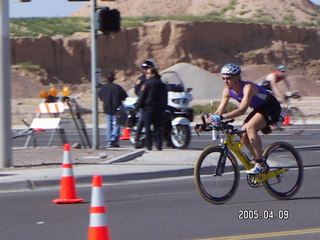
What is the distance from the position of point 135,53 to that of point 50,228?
195 feet

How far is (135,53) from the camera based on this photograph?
69500 mm

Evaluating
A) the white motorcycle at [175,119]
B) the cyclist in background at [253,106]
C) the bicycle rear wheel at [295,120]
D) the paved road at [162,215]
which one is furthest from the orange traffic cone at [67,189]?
the bicycle rear wheel at [295,120]

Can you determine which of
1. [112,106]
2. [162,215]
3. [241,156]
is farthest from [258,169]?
[112,106]

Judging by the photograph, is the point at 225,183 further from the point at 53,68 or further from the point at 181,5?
the point at 181,5

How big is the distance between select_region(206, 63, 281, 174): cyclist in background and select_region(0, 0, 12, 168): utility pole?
18.5 ft

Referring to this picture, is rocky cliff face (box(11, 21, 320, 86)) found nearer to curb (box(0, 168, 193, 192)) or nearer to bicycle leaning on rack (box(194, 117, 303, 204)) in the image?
curb (box(0, 168, 193, 192))

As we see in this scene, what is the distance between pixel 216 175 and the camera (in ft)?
38.3

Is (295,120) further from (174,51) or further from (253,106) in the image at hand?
(174,51)

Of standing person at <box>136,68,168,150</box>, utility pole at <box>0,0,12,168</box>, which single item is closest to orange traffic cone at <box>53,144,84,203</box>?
utility pole at <box>0,0,12,168</box>

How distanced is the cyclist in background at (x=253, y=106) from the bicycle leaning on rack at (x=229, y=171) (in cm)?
14

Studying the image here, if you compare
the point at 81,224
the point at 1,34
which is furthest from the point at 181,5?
the point at 81,224
